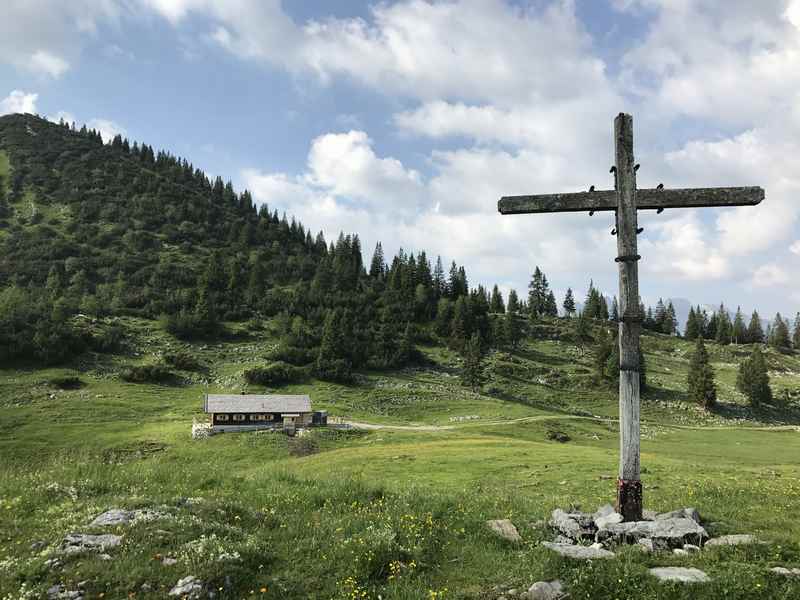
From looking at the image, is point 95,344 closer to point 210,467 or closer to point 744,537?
point 210,467

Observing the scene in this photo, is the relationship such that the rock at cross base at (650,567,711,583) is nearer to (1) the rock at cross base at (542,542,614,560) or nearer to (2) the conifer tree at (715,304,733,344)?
(1) the rock at cross base at (542,542,614,560)

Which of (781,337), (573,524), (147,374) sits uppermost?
(781,337)

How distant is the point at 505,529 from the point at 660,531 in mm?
3130

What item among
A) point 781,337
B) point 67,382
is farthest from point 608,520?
point 781,337

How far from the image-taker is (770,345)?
17662cm

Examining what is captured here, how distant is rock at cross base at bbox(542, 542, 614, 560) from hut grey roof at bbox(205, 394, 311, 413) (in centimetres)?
6146

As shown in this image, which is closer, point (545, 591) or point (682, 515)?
point (545, 591)

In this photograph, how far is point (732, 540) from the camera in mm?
9555

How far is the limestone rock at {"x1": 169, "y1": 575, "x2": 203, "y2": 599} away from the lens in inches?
285

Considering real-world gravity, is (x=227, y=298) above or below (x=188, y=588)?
above

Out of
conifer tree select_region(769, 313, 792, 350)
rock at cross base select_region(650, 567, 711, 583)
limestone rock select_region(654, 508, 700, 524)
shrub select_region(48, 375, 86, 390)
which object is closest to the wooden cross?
limestone rock select_region(654, 508, 700, 524)

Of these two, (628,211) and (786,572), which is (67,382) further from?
(786,572)

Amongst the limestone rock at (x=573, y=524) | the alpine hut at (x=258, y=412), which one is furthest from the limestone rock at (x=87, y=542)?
the alpine hut at (x=258, y=412)

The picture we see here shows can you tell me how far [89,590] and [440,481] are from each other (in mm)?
22826
